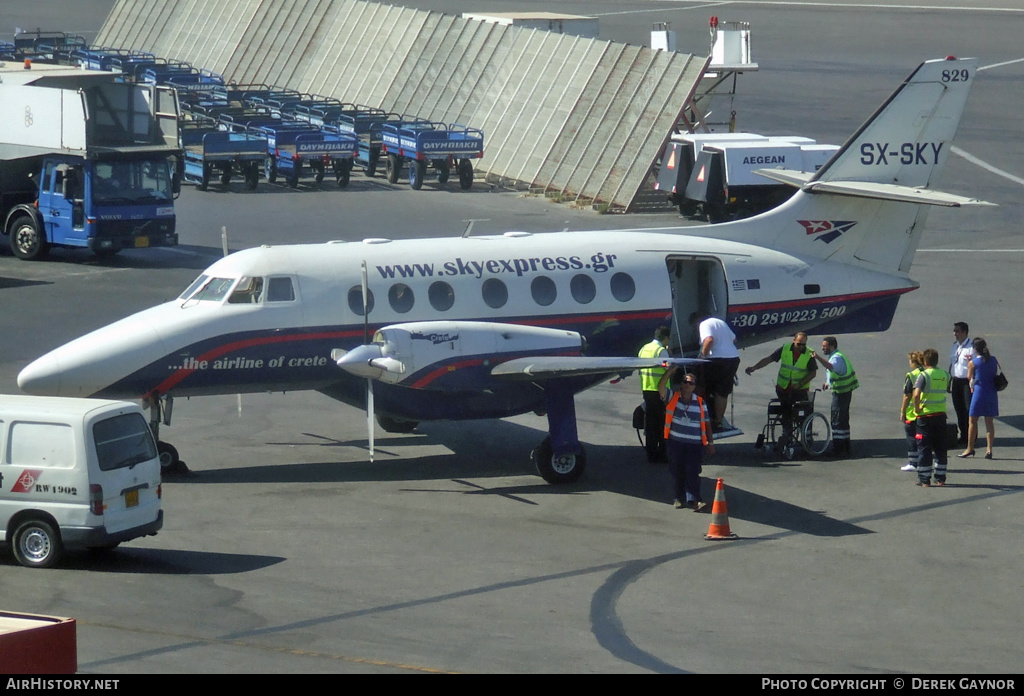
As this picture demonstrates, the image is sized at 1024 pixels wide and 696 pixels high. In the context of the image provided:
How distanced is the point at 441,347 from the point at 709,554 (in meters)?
4.71

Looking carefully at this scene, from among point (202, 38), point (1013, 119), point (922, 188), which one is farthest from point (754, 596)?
point (202, 38)

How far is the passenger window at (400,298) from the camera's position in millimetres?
19266

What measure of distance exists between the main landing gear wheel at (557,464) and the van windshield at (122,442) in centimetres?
556

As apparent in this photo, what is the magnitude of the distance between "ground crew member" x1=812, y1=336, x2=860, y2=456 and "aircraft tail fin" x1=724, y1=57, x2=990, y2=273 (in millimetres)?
2467

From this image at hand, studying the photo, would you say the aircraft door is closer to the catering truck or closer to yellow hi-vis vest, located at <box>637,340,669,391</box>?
yellow hi-vis vest, located at <box>637,340,669,391</box>

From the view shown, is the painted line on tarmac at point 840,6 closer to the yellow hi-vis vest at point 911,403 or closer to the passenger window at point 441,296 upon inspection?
the passenger window at point 441,296

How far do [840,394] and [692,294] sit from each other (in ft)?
10.2

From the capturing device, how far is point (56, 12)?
86.1 meters

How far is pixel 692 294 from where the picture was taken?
21.9 m

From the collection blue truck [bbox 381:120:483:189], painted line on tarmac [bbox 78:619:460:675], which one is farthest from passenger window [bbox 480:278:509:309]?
blue truck [bbox 381:120:483:189]

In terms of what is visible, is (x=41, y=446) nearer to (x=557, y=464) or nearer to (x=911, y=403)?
(x=557, y=464)

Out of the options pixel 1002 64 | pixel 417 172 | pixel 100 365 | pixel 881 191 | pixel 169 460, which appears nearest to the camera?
pixel 100 365

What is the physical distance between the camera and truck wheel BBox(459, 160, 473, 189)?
44375mm

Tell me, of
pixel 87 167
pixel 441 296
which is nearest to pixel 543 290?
pixel 441 296
